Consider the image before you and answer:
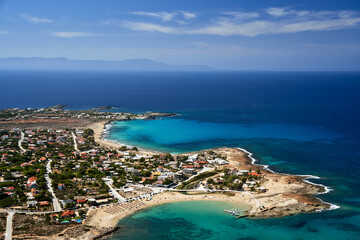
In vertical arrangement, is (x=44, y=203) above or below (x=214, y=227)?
above

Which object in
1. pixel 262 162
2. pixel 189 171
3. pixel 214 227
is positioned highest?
pixel 262 162

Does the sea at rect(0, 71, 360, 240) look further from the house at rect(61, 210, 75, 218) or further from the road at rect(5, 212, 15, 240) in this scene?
the road at rect(5, 212, 15, 240)

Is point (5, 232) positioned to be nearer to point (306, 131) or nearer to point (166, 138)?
point (166, 138)

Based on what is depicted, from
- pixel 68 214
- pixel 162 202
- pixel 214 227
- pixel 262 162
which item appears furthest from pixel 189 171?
pixel 68 214

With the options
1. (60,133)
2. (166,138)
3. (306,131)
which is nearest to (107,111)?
(60,133)

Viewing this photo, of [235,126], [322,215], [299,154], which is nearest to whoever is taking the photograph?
[322,215]

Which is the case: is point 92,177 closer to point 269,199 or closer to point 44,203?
point 44,203

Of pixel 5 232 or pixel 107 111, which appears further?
pixel 107 111

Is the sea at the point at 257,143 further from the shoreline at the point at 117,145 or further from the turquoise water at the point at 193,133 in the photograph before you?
the shoreline at the point at 117,145
